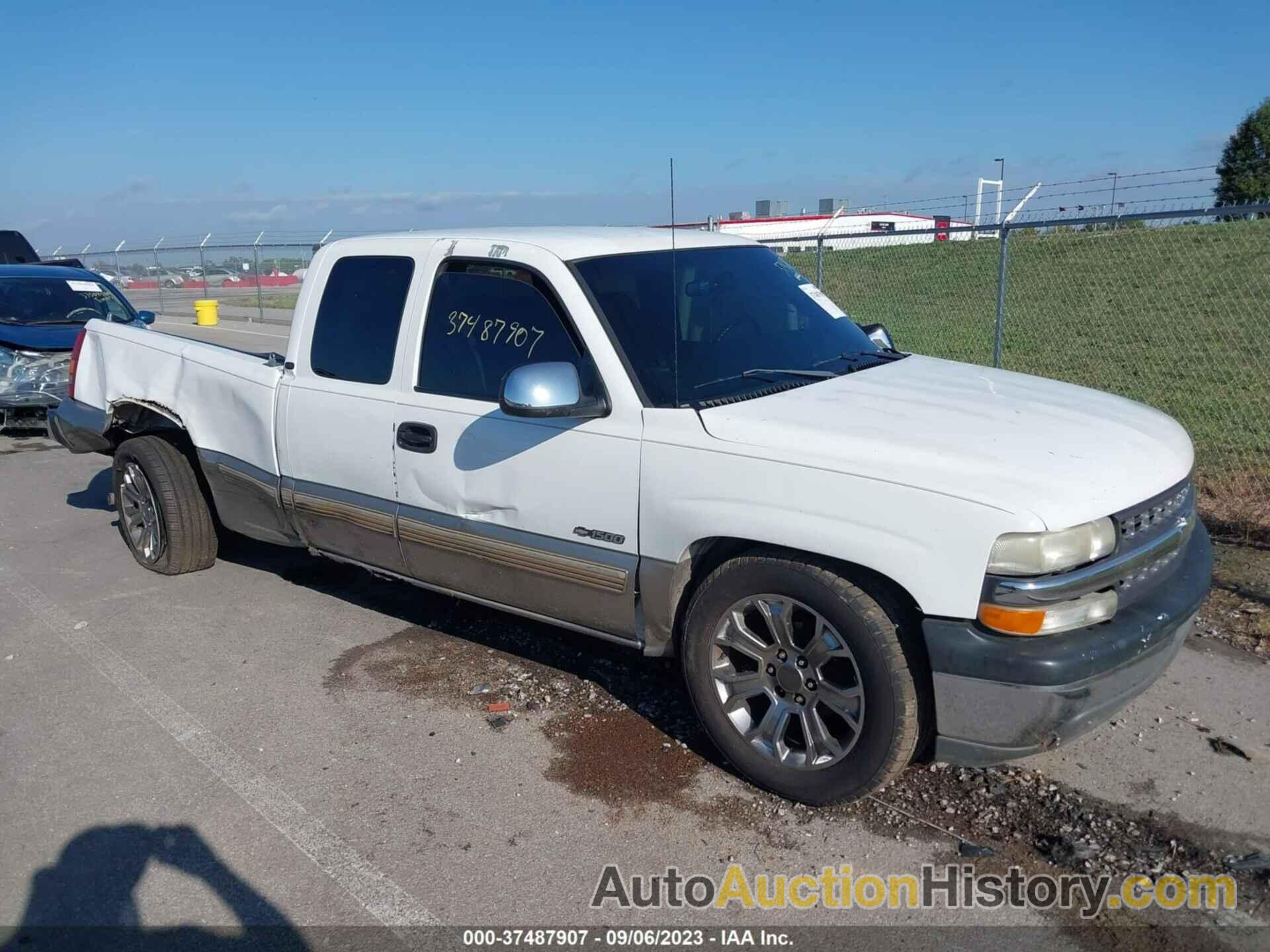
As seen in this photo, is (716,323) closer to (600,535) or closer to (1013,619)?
(600,535)

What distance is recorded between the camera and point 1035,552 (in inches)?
118

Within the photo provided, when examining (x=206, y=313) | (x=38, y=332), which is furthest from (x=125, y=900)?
(x=206, y=313)

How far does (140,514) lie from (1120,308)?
586 inches

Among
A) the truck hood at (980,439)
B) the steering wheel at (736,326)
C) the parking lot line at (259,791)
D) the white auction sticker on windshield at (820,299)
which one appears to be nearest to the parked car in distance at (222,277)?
the parking lot line at (259,791)

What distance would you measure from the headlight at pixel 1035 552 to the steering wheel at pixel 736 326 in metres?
1.59

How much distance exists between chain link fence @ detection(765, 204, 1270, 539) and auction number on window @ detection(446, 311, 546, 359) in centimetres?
456

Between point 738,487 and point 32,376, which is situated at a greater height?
point 738,487

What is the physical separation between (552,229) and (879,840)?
9.58 feet

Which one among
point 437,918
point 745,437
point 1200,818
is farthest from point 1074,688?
point 437,918

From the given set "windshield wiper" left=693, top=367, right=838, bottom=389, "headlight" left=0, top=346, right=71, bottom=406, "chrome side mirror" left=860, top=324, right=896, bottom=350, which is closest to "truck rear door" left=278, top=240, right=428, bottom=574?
"windshield wiper" left=693, top=367, right=838, bottom=389

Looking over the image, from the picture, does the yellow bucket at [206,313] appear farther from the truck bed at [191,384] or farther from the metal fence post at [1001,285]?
the metal fence post at [1001,285]

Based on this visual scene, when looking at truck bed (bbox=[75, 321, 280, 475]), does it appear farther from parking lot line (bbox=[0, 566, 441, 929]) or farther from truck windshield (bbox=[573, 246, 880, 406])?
truck windshield (bbox=[573, 246, 880, 406])

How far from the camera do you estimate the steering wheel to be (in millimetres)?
4234

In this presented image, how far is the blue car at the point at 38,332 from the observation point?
9.88 metres
